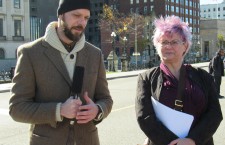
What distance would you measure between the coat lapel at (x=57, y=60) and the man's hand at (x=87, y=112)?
8.0 inches

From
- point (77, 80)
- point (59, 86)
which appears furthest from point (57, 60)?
point (77, 80)

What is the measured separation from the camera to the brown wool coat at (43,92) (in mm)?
2836

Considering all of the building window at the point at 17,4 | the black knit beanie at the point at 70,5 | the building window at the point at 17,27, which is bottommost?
the black knit beanie at the point at 70,5

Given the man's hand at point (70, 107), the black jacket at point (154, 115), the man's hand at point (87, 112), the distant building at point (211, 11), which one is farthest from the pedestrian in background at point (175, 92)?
the distant building at point (211, 11)

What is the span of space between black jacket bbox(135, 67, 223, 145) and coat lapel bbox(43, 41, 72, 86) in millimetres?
728

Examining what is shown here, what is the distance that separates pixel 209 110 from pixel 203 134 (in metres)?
0.23

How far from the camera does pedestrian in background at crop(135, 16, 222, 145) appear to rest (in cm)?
320

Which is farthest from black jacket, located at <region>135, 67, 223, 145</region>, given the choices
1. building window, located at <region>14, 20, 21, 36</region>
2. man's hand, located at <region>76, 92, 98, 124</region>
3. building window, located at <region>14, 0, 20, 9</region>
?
building window, located at <region>14, 0, 20, 9</region>

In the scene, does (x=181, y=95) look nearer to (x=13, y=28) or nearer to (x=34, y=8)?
(x=13, y=28)

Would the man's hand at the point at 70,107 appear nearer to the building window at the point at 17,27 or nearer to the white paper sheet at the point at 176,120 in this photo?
the white paper sheet at the point at 176,120

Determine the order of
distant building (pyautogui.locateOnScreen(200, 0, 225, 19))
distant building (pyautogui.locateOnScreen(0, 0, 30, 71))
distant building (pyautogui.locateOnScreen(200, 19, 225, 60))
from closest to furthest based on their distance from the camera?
distant building (pyautogui.locateOnScreen(0, 0, 30, 71))
distant building (pyautogui.locateOnScreen(200, 19, 225, 60))
distant building (pyautogui.locateOnScreen(200, 0, 225, 19))

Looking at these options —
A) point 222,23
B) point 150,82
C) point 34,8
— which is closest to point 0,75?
point 150,82

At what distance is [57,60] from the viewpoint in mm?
2975

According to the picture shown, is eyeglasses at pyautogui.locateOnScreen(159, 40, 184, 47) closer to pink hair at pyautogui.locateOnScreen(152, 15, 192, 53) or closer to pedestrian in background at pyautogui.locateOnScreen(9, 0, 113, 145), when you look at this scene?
pink hair at pyautogui.locateOnScreen(152, 15, 192, 53)
